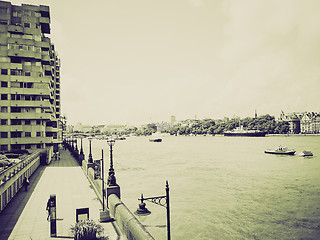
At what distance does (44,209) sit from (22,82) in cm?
3933

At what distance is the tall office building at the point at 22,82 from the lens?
49469 mm

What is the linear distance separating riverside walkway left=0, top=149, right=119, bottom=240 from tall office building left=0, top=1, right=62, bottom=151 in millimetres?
24006

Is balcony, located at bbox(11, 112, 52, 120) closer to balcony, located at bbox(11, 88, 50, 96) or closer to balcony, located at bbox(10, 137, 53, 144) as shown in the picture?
balcony, located at bbox(11, 88, 50, 96)

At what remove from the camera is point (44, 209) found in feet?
61.4

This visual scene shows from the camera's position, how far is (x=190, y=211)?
25.7 meters

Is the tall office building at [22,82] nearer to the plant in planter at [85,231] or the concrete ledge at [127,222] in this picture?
the concrete ledge at [127,222]

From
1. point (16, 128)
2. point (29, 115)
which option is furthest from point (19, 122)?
point (29, 115)

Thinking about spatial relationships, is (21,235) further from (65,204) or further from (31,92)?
(31,92)

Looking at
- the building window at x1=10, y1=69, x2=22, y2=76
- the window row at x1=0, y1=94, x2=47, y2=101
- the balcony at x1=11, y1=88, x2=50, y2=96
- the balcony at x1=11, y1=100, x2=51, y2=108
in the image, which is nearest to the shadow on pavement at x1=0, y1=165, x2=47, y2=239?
the balcony at x1=11, y1=100, x2=51, y2=108

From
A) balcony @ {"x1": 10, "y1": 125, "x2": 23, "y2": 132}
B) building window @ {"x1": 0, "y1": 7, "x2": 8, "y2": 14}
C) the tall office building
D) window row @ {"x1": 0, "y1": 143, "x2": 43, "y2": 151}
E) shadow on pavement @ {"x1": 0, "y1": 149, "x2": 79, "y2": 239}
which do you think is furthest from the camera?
building window @ {"x1": 0, "y1": 7, "x2": 8, "y2": 14}

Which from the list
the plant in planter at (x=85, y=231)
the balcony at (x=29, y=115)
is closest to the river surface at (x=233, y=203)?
the plant in planter at (x=85, y=231)

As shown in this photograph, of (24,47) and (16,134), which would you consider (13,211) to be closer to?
(16,134)

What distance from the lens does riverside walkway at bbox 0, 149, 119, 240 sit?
46.0 ft

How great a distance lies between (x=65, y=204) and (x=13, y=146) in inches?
1458
